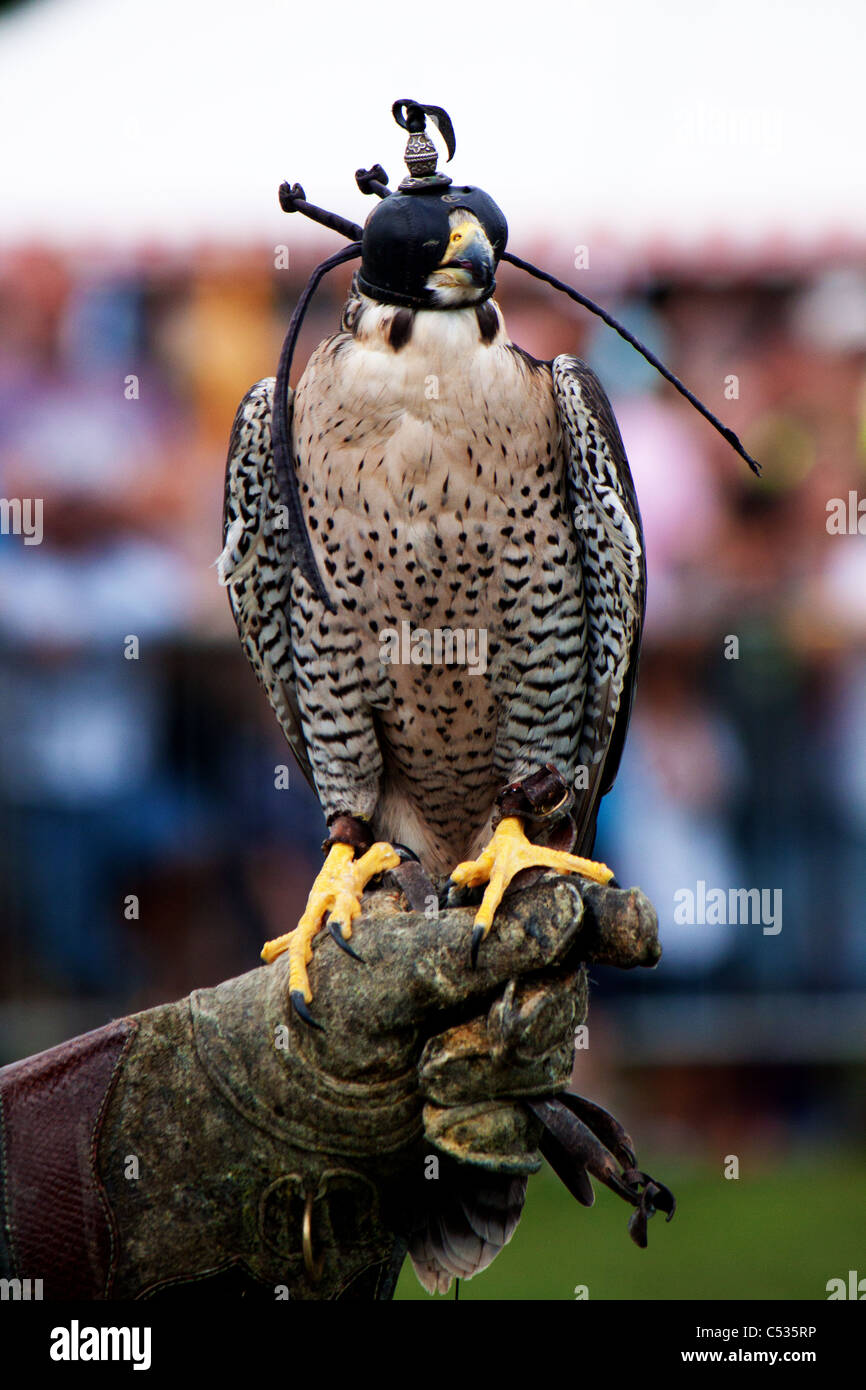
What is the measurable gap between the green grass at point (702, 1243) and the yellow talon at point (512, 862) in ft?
8.42

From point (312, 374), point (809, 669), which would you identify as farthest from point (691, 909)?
point (312, 374)

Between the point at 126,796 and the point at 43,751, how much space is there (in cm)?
33

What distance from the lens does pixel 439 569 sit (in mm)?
2699

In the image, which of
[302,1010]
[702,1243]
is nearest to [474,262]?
[302,1010]

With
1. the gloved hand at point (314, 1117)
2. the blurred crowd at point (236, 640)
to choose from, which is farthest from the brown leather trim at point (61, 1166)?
the blurred crowd at point (236, 640)

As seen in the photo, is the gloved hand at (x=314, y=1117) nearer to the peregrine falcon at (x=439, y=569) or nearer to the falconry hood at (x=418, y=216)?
the peregrine falcon at (x=439, y=569)

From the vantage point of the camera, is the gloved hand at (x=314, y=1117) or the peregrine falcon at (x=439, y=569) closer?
the gloved hand at (x=314, y=1117)

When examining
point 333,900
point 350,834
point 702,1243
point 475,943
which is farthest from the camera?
point 702,1243

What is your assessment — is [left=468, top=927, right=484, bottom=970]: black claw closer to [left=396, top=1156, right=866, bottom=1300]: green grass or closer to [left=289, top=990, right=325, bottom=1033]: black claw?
[left=289, top=990, right=325, bottom=1033]: black claw

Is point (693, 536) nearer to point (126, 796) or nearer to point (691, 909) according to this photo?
point (691, 909)

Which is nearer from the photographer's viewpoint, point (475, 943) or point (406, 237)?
point (475, 943)

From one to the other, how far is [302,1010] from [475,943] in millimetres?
275

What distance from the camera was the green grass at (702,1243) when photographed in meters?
5.01

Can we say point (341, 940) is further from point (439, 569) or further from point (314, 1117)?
point (439, 569)
